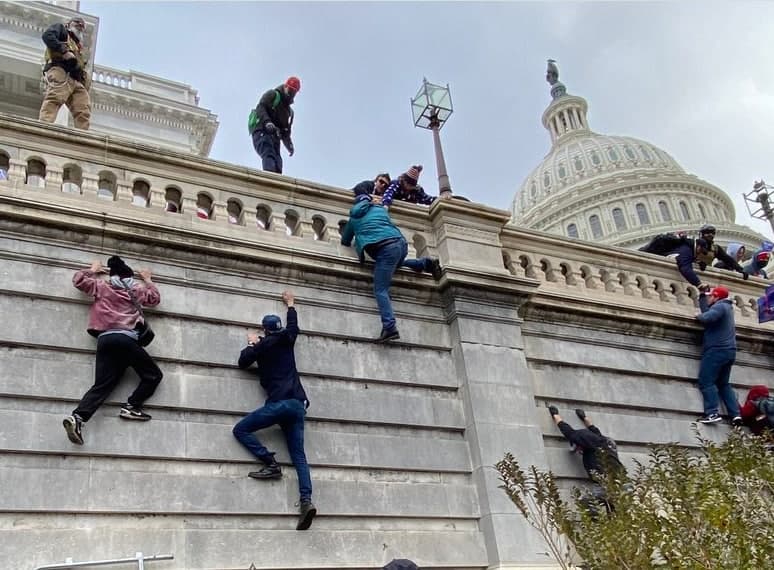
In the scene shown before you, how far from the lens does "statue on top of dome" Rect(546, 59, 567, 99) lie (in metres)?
133

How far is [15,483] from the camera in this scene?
27.3 ft

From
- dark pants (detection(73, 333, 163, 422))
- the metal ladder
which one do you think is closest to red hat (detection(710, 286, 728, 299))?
dark pants (detection(73, 333, 163, 422))

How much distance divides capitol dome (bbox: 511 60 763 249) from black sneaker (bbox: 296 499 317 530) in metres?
89.8

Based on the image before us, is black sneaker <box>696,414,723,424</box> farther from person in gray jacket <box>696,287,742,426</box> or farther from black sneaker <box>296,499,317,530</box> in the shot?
black sneaker <box>296,499,317,530</box>

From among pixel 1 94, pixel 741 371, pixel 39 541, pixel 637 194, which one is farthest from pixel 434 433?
pixel 637 194

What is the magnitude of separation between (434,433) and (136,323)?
12.9ft

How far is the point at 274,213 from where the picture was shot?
1170 centimetres

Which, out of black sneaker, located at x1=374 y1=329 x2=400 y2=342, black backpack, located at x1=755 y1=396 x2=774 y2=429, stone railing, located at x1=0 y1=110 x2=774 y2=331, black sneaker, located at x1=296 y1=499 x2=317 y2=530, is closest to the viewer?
black sneaker, located at x1=296 y1=499 x2=317 y2=530

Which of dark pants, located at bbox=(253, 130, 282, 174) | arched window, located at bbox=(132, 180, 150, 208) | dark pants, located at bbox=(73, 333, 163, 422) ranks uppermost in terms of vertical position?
dark pants, located at bbox=(253, 130, 282, 174)

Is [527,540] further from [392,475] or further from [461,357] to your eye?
[461,357]

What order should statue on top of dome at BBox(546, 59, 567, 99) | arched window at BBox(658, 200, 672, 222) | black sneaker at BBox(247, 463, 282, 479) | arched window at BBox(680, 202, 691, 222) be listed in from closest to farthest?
1. black sneaker at BBox(247, 463, 282, 479)
2. arched window at BBox(658, 200, 672, 222)
3. arched window at BBox(680, 202, 691, 222)
4. statue on top of dome at BBox(546, 59, 567, 99)

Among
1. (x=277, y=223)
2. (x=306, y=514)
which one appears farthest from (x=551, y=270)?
(x=306, y=514)

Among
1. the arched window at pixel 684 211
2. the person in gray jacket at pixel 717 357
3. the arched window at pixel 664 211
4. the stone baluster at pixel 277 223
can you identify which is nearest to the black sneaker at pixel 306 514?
the stone baluster at pixel 277 223

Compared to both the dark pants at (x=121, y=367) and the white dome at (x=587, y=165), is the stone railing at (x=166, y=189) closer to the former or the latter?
the dark pants at (x=121, y=367)
